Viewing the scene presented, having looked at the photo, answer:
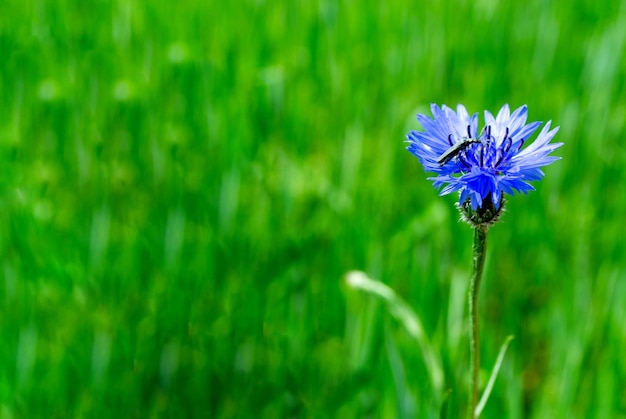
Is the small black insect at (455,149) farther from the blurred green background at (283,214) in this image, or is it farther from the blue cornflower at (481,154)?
the blurred green background at (283,214)

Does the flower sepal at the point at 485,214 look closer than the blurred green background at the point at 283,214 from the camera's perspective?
Yes

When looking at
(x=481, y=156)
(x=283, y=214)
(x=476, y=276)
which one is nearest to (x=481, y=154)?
(x=481, y=156)

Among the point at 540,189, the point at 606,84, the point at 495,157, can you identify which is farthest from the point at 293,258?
the point at 606,84

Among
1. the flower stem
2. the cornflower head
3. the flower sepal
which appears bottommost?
the flower stem

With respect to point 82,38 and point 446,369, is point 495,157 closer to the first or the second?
point 446,369

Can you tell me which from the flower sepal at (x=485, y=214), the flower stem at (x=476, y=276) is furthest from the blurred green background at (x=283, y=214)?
the flower sepal at (x=485, y=214)

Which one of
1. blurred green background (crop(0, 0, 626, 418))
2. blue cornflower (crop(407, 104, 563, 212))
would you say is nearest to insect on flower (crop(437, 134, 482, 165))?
blue cornflower (crop(407, 104, 563, 212))

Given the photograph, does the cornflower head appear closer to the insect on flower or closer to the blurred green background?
the insect on flower
